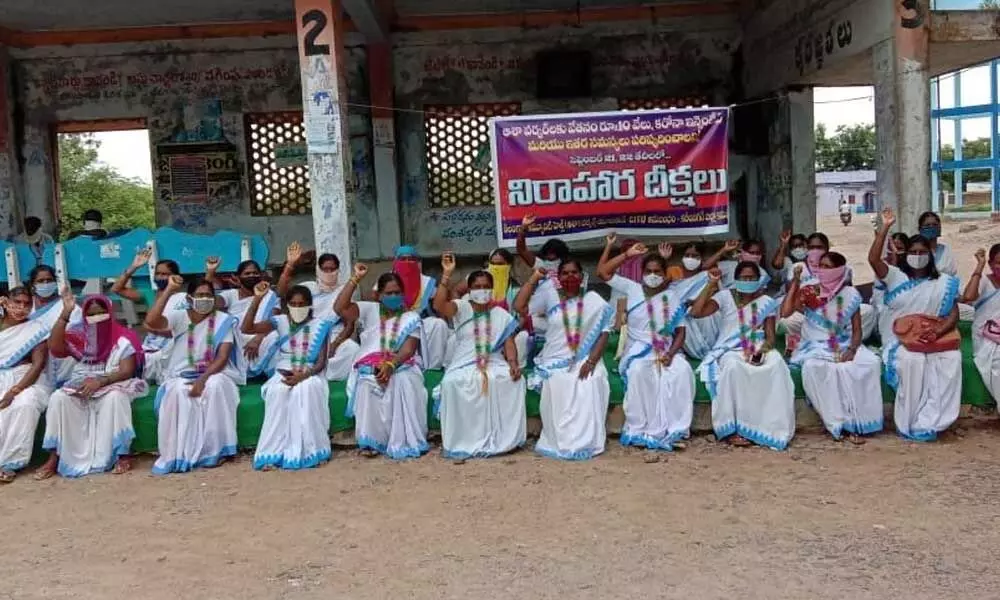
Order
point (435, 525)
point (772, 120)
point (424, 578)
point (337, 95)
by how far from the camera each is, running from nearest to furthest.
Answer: point (424, 578) < point (435, 525) < point (337, 95) < point (772, 120)

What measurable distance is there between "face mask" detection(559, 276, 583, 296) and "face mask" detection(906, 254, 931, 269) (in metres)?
2.10

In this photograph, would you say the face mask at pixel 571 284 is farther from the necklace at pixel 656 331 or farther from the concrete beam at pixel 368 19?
the concrete beam at pixel 368 19

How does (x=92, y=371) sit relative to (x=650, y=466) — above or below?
above

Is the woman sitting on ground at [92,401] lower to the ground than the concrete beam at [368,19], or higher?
lower

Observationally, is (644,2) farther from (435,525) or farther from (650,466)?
(435,525)

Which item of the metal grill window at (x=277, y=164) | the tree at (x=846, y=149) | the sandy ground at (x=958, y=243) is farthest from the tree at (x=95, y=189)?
the tree at (x=846, y=149)

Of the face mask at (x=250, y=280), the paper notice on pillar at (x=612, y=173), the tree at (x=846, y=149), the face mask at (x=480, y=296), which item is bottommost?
the face mask at (x=480, y=296)

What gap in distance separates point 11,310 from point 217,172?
5.84 metres

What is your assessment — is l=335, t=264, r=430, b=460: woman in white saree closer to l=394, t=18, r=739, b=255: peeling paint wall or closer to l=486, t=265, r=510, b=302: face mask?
l=486, t=265, r=510, b=302: face mask

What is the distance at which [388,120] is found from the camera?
10750 mm

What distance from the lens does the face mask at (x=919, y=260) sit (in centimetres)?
566

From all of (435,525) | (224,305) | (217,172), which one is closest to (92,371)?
(224,305)

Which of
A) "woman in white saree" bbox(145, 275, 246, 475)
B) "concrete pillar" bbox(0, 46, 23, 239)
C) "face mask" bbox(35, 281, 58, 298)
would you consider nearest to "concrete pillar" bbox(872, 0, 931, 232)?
"woman in white saree" bbox(145, 275, 246, 475)

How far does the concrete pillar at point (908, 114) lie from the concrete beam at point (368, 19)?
15.4ft
